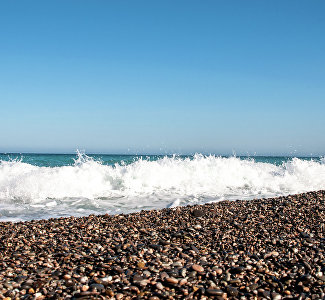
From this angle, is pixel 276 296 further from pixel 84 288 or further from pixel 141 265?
pixel 84 288

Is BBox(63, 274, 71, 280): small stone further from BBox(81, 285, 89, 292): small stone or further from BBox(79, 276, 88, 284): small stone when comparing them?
BBox(81, 285, 89, 292): small stone

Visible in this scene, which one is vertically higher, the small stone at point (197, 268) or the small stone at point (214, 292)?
the small stone at point (197, 268)

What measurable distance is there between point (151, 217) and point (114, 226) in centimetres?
106

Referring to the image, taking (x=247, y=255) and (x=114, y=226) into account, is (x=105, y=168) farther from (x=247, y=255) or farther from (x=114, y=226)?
(x=247, y=255)

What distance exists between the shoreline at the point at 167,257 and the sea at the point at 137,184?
296 centimetres

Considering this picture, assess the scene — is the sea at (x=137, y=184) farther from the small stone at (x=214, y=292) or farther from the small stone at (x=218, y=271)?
the small stone at (x=214, y=292)

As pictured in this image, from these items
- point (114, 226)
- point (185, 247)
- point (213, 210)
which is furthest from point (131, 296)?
point (213, 210)

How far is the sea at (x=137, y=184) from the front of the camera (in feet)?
33.5

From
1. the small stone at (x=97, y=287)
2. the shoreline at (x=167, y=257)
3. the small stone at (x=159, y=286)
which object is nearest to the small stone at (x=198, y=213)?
the shoreline at (x=167, y=257)

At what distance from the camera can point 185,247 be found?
16.7 ft

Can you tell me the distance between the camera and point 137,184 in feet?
46.6

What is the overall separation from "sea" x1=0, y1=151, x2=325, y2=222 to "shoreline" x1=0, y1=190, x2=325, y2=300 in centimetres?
296

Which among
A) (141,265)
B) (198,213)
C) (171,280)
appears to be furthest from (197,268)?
(198,213)

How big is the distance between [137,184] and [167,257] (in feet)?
31.6
